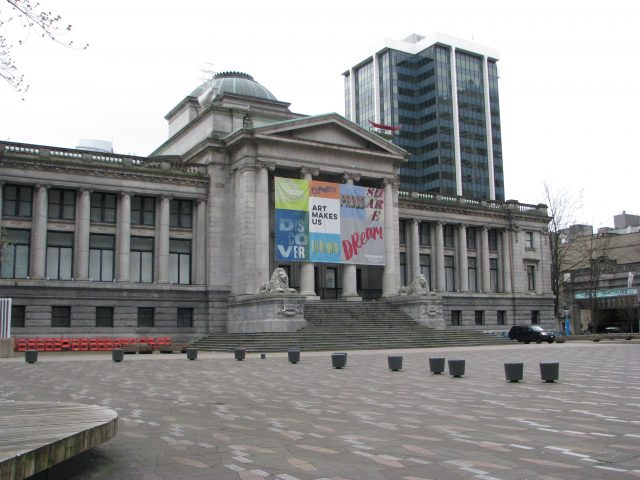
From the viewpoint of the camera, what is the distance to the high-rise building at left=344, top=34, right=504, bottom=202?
15050cm

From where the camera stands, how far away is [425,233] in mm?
69125

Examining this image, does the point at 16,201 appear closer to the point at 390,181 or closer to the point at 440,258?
the point at 390,181

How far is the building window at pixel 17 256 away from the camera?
4868 centimetres

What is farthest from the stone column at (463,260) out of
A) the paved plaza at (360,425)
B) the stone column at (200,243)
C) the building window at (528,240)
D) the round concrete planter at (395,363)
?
the paved plaza at (360,425)

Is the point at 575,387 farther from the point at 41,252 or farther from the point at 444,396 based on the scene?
the point at 41,252

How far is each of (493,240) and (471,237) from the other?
3.06 meters

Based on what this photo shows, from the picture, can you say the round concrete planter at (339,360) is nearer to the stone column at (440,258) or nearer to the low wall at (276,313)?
the low wall at (276,313)

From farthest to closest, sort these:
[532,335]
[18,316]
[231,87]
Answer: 1. [231,87]
2. [532,335]
3. [18,316]

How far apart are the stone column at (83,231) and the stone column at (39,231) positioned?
2.34m

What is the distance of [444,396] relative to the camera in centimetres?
1706

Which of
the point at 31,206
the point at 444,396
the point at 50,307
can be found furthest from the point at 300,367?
the point at 31,206

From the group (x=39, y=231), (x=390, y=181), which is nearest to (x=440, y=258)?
(x=390, y=181)

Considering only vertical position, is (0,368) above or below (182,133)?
below

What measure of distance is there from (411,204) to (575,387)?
48.5 m
